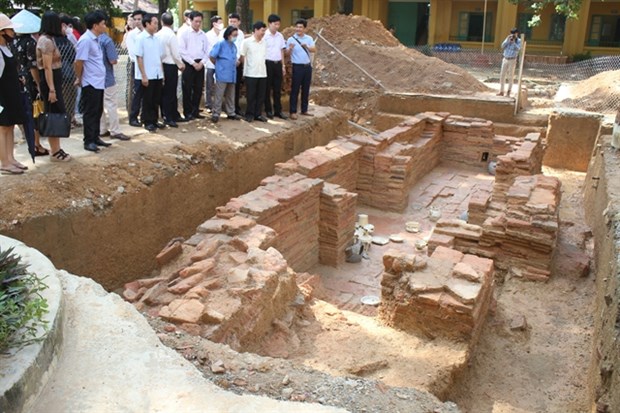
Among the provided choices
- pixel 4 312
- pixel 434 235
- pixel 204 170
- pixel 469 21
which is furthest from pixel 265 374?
pixel 469 21

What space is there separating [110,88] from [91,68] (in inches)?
33.7

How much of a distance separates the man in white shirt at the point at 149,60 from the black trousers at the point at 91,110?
97cm

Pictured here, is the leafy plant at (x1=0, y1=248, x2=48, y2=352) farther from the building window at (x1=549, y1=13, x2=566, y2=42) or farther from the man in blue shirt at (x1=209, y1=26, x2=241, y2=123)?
the building window at (x1=549, y1=13, x2=566, y2=42)

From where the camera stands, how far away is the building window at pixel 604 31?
24.5 m

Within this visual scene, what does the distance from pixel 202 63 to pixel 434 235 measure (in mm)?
4860

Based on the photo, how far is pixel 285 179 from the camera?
751 cm

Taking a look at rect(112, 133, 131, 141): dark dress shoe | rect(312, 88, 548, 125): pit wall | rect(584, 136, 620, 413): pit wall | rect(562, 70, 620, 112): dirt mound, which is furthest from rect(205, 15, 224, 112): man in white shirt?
rect(562, 70, 620, 112): dirt mound

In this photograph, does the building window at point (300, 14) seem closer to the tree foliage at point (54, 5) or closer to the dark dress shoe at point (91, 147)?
the tree foliage at point (54, 5)

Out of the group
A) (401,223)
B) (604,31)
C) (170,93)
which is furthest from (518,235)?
(604,31)

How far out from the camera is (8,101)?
221 inches

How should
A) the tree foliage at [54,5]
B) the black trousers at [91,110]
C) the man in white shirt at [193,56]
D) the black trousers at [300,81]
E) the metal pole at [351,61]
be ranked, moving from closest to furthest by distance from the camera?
1. the black trousers at [91,110]
2. the man in white shirt at [193,56]
3. the black trousers at [300,81]
4. the tree foliage at [54,5]
5. the metal pole at [351,61]

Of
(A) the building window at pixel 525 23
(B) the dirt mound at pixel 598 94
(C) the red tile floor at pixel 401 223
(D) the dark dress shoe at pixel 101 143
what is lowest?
(C) the red tile floor at pixel 401 223

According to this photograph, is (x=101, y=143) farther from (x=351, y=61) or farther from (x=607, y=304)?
(x=351, y=61)

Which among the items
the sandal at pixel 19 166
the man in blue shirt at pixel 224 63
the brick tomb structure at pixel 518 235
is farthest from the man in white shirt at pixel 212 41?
the brick tomb structure at pixel 518 235
